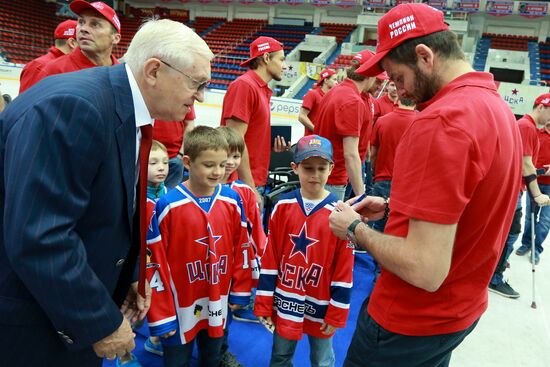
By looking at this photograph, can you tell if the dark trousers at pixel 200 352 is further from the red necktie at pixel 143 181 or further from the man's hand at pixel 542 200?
the man's hand at pixel 542 200

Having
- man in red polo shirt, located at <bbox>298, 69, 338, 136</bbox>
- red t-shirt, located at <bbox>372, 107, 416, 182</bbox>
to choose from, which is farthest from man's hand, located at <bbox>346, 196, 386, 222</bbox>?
man in red polo shirt, located at <bbox>298, 69, 338, 136</bbox>

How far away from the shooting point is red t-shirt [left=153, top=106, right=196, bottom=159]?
3215mm

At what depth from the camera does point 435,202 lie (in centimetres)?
102

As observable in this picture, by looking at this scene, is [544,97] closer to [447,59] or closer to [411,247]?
[447,59]

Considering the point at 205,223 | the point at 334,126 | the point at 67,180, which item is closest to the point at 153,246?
the point at 205,223

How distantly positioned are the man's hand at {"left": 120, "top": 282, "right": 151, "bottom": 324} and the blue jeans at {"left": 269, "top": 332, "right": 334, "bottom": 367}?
2.62 ft

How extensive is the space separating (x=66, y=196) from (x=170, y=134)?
243 centimetres

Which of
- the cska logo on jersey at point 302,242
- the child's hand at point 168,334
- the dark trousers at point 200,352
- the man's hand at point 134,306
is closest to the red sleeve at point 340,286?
the cska logo on jersey at point 302,242

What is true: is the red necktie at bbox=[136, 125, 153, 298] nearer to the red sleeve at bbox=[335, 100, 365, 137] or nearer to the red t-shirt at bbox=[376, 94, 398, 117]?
the red sleeve at bbox=[335, 100, 365, 137]

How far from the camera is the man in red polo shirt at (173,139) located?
3225 mm

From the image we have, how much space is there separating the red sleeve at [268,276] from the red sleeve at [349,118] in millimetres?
1241

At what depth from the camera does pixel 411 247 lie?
107 cm

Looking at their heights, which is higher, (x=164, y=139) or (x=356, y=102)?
(x=356, y=102)

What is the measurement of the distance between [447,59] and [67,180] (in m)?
1.11
